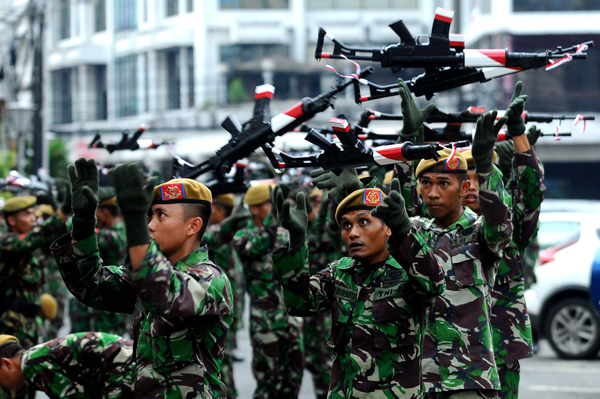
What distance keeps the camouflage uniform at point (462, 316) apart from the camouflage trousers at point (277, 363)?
3.45m

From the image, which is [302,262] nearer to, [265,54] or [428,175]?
[428,175]

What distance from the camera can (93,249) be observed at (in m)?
4.73

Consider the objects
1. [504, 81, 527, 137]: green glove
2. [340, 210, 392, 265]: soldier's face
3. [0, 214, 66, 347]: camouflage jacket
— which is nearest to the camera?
[340, 210, 392, 265]: soldier's face

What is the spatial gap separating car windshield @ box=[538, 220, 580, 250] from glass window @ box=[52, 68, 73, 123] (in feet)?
130

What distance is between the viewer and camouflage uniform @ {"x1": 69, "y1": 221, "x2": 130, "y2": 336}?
9.95 metres

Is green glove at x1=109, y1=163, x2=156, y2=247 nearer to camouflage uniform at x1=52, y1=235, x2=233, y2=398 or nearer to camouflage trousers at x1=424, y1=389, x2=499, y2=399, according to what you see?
camouflage uniform at x1=52, y1=235, x2=233, y2=398

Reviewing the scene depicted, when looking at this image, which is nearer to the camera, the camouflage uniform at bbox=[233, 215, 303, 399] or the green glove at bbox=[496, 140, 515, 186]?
the green glove at bbox=[496, 140, 515, 186]

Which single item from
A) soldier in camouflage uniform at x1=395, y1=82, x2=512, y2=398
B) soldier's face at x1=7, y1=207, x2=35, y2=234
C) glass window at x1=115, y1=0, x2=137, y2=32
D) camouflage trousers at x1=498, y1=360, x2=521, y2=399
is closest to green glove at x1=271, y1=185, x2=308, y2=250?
soldier in camouflage uniform at x1=395, y1=82, x2=512, y2=398

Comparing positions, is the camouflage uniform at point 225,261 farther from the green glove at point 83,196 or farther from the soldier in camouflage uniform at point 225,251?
the green glove at point 83,196

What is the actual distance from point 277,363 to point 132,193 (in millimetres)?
5478

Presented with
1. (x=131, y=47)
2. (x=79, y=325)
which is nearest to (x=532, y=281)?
(x=79, y=325)

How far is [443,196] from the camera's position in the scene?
19.1 ft

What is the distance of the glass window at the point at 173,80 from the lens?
148ft

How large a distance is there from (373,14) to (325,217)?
1491 inches
